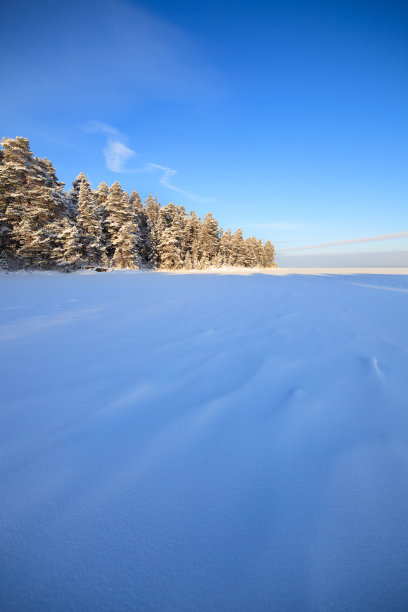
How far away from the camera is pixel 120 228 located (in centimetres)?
2492

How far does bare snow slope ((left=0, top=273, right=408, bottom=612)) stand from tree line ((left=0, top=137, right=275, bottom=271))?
2079 centimetres

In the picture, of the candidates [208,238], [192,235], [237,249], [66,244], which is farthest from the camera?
A: [237,249]

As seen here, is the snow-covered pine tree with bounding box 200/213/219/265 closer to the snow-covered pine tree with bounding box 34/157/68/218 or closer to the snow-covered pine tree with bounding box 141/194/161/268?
the snow-covered pine tree with bounding box 141/194/161/268

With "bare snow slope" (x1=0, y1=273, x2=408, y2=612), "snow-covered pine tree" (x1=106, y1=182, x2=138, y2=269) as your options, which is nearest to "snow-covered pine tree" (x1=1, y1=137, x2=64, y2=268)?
"snow-covered pine tree" (x1=106, y1=182, x2=138, y2=269)

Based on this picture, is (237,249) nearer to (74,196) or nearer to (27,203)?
(74,196)

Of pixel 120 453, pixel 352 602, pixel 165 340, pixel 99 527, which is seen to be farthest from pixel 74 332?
pixel 352 602

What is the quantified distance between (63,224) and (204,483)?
23.9 meters

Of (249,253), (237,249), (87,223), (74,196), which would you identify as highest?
(74,196)

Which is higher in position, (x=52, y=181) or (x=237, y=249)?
(x=52, y=181)

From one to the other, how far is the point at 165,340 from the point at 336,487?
91.8 inches

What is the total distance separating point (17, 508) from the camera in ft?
3.34

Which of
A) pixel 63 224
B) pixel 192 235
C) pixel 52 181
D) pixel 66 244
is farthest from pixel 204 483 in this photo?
pixel 192 235

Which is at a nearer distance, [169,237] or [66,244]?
[66,244]

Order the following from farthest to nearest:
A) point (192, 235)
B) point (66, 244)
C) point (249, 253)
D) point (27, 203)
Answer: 1. point (249, 253)
2. point (192, 235)
3. point (66, 244)
4. point (27, 203)
